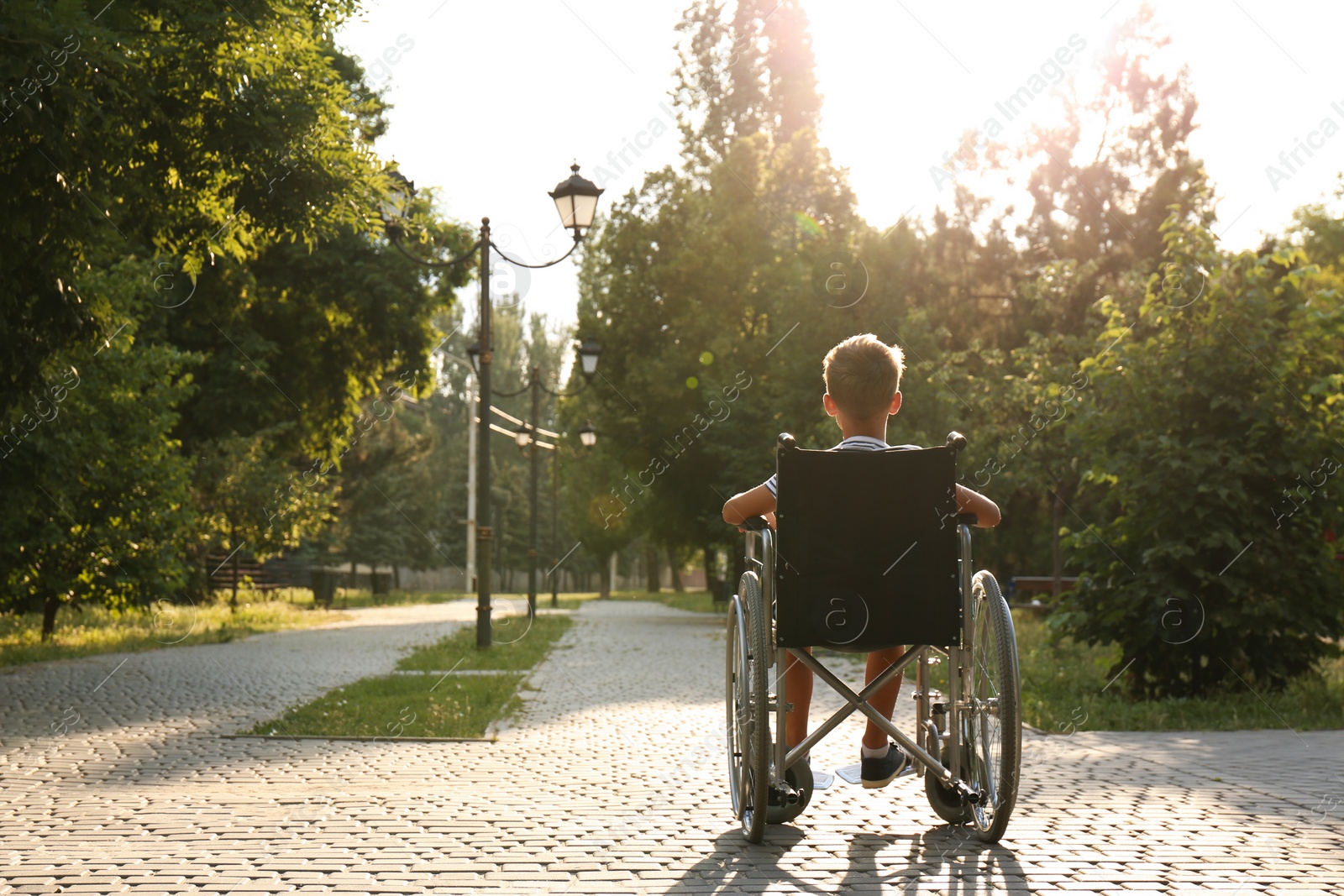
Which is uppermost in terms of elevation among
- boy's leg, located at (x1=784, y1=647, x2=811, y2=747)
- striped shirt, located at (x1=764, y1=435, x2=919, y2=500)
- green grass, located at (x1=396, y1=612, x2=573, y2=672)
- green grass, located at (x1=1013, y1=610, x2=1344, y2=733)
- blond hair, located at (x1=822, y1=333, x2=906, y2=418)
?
blond hair, located at (x1=822, y1=333, x2=906, y2=418)

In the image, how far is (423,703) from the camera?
355 inches

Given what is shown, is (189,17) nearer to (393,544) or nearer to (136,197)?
(136,197)

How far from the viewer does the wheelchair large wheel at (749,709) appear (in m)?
4.07

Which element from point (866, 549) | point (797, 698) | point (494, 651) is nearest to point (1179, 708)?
point (797, 698)

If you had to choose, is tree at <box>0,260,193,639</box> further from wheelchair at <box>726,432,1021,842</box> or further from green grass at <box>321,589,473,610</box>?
green grass at <box>321,589,473,610</box>

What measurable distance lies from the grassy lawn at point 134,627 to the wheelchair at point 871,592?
10.4m

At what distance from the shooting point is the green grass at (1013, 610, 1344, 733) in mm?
7898

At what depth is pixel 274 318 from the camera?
24312 mm

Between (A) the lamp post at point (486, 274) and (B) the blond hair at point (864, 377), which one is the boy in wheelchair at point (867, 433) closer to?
(B) the blond hair at point (864, 377)

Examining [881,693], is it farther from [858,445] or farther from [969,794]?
[858,445]

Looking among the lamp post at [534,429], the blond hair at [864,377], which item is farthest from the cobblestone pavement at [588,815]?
the lamp post at [534,429]

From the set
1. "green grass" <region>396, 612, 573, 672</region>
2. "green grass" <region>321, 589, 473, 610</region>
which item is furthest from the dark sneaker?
"green grass" <region>321, 589, 473, 610</region>

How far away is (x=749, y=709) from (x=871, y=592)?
603 mm

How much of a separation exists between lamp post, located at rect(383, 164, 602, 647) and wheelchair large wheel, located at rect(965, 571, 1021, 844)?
31.8 feet
